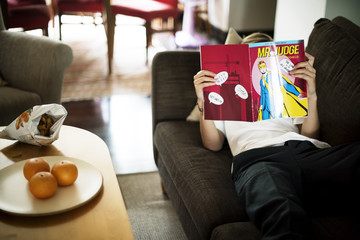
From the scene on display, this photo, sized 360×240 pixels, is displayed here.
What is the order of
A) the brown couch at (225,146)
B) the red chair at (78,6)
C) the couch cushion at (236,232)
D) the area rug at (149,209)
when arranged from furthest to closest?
1. the red chair at (78,6)
2. the area rug at (149,209)
3. the brown couch at (225,146)
4. the couch cushion at (236,232)

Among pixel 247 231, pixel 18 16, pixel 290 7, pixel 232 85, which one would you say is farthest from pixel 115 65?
pixel 247 231

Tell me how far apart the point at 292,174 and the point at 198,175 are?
36cm

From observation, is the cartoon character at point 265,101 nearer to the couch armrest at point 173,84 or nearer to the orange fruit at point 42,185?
the couch armrest at point 173,84

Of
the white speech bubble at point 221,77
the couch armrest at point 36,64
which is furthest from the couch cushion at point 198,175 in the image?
the couch armrest at point 36,64

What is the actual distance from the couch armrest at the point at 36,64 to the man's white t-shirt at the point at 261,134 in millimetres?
1089

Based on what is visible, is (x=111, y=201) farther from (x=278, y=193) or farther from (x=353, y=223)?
(x=353, y=223)

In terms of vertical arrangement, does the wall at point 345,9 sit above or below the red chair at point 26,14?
above

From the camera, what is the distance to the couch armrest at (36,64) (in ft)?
7.64

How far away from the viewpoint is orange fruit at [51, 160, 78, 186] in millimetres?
1218

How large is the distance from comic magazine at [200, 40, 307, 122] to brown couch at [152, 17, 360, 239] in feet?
0.50

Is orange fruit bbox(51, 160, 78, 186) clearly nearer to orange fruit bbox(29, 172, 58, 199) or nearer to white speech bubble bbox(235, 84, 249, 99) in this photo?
orange fruit bbox(29, 172, 58, 199)

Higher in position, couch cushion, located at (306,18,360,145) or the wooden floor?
couch cushion, located at (306,18,360,145)

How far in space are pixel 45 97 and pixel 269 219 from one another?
5.32 feet

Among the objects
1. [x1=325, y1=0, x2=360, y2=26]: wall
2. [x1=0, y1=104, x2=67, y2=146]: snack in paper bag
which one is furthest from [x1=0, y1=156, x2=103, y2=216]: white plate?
[x1=325, y1=0, x2=360, y2=26]: wall
